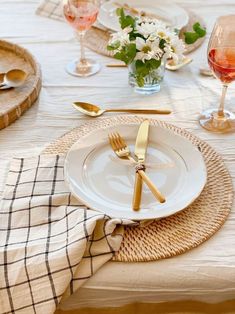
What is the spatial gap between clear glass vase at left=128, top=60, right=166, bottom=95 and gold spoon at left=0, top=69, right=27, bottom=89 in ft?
0.76

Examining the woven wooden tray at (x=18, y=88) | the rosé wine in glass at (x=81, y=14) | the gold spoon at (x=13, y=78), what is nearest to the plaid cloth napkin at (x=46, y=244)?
the woven wooden tray at (x=18, y=88)

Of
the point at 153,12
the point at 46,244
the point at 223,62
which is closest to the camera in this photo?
the point at 46,244

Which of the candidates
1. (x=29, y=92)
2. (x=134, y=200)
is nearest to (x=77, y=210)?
(x=134, y=200)

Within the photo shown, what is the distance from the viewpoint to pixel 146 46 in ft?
3.15

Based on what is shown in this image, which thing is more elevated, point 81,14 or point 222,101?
point 81,14

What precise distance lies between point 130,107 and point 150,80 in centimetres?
8

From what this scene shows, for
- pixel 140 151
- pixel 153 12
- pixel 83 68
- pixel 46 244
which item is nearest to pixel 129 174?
pixel 140 151

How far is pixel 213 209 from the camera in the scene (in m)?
0.77

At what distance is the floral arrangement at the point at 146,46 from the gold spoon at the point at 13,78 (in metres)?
0.20

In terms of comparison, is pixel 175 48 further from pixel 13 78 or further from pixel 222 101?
pixel 13 78

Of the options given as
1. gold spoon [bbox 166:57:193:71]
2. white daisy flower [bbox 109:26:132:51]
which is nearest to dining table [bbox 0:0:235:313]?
gold spoon [bbox 166:57:193:71]

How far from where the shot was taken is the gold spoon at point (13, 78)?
1.04 meters

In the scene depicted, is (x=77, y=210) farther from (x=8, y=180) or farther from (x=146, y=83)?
(x=146, y=83)

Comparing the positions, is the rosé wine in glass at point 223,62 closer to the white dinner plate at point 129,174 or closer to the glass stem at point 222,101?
the glass stem at point 222,101
